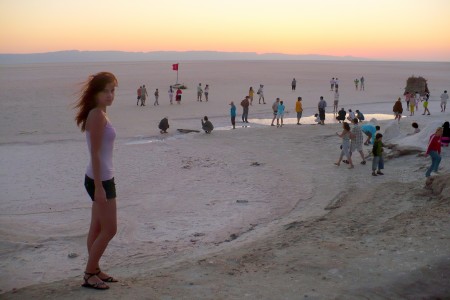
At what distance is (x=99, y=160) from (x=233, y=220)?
515 cm

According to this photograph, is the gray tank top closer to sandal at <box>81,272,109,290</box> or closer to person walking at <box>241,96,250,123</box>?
sandal at <box>81,272,109,290</box>

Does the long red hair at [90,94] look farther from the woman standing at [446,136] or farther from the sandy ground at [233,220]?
the woman standing at [446,136]

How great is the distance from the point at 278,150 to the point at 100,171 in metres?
12.4

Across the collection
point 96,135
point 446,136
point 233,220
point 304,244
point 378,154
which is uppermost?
point 96,135

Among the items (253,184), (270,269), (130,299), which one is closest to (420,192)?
(253,184)

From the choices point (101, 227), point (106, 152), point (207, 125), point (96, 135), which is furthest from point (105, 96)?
point (207, 125)

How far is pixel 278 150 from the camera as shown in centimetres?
1673

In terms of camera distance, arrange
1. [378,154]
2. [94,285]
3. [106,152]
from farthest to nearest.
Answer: [378,154] < [94,285] < [106,152]

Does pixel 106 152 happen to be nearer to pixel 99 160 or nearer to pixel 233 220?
pixel 99 160

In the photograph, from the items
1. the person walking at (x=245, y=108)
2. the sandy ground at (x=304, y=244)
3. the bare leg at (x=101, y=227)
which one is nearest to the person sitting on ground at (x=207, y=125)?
the person walking at (x=245, y=108)

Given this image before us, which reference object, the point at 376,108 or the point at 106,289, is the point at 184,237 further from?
the point at 376,108

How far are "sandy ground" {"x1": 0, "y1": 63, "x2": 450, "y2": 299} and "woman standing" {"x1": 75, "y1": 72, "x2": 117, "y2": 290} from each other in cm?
47

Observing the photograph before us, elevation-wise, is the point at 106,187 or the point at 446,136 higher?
the point at 106,187

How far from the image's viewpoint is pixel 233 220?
9.48m
